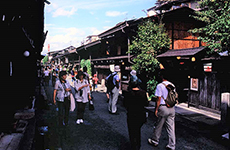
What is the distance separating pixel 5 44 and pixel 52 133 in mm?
3294

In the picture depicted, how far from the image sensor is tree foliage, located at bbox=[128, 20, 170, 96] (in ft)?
38.7

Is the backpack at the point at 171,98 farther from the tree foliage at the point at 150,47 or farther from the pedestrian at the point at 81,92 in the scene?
the tree foliage at the point at 150,47

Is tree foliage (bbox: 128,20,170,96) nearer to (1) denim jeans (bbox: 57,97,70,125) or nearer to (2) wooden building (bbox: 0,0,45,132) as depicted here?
(2) wooden building (bbox: 0,0,45,132)

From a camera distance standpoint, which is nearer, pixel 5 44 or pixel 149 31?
pixel 5 44

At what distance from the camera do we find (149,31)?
1212 cm

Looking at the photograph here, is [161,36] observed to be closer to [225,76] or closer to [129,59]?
[129,59]

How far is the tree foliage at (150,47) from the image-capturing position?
11.8 meters

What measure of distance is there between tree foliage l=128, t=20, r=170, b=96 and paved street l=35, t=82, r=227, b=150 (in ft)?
13.9

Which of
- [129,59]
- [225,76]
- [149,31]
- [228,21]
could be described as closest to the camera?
[228,21]

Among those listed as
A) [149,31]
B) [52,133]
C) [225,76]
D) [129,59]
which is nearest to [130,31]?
[129,59]

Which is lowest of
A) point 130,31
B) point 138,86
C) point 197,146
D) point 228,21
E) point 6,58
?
point 197,146

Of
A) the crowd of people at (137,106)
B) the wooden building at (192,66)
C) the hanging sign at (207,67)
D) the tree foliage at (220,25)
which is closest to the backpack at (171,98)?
the crowd of people at (137,106)

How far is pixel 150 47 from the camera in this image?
1181 cm

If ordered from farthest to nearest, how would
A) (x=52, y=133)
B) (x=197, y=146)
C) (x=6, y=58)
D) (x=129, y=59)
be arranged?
(x=129, y=59), (x=52, y=133), (x=197, y=146), (x=6, y=58)
